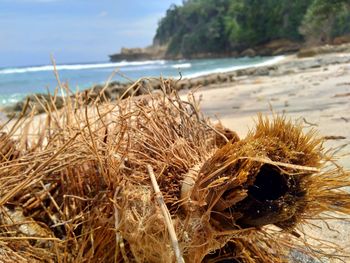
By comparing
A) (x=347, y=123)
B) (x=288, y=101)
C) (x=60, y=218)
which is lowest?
(x=288, y=101)

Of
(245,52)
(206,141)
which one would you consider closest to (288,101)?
(206,141)

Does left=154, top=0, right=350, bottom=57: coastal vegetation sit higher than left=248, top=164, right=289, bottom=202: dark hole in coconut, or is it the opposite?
left=248, top=164, right=289, bottom=202: dark hole in coconut

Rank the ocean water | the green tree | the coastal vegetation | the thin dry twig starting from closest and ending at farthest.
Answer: the thin dry twig, the ocean water, the green tree, the coastal vegetation

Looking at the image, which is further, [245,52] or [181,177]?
[245,52]

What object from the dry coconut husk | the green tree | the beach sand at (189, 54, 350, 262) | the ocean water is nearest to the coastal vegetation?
the green tree

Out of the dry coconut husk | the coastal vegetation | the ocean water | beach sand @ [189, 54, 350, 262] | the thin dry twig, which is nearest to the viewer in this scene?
the thin dry twig

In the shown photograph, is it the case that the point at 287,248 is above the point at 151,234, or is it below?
below

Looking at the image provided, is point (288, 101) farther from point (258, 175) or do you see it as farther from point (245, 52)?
point (245, 52)

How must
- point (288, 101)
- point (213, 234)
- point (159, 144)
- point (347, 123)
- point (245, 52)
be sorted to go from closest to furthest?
point (213, 234) < point (159, 144) < point (347, 123) < point (288, 101) < point (245, 52)

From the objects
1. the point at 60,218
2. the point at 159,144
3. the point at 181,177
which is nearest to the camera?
the point at 181,177

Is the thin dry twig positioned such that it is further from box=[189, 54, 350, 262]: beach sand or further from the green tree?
the green tree
